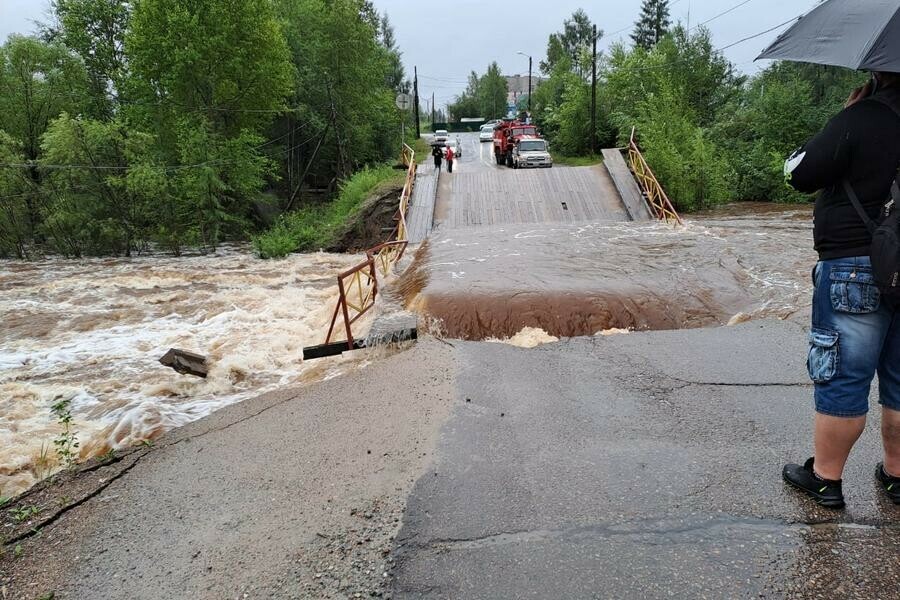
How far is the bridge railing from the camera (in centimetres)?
804

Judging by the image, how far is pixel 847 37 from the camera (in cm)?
255

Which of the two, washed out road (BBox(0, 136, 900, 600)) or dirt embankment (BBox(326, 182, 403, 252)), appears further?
dirt embankment (BBox(326, 182, 403, 252))

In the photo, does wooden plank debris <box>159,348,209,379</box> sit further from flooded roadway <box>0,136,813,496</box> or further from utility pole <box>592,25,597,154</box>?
utility pole <box>592,25,597,154</box>

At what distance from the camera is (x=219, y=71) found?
1201 inches

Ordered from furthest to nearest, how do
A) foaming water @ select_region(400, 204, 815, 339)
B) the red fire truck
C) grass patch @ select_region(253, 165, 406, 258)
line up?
the red fire truck < grass patch @ select_region(253, 165, 406, 258) < foaming water @ select_region(400, 204, 815, 339)

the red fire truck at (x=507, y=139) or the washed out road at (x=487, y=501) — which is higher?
the red fire truck at (x=507, y=139)

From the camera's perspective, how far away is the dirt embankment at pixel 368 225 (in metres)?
23.2

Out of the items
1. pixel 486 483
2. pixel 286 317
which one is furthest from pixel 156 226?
pixel 486 483

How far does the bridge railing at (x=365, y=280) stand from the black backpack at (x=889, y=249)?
18.8 feet

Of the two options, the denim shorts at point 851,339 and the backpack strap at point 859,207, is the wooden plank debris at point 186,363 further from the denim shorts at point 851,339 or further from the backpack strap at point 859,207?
the backpack strap at point 859,207

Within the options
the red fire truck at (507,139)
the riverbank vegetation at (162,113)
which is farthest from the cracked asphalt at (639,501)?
the red fire truck at (507,139)

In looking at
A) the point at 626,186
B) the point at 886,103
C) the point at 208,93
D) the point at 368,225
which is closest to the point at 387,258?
the point at 626,186

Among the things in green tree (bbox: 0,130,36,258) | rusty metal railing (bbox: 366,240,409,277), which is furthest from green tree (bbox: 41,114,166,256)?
rusty metal railing (bbox: 366,240,409,277)

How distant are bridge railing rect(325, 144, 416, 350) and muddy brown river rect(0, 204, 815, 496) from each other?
0.55 metres
